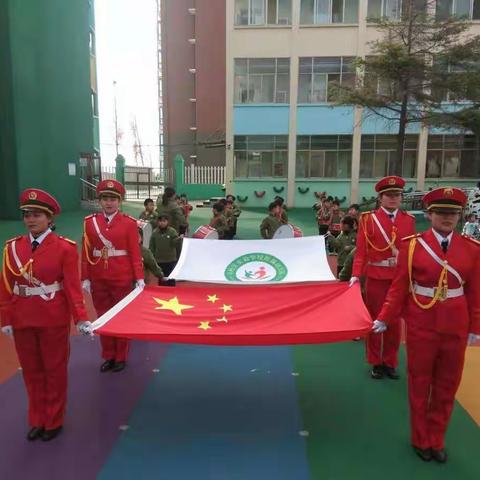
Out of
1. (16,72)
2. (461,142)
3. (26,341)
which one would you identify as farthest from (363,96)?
(26,341)

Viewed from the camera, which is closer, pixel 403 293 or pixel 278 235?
pixel 403 293

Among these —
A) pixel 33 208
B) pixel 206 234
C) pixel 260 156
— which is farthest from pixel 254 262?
pixel 260 156

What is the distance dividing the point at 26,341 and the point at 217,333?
1.33m

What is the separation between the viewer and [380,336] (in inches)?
170

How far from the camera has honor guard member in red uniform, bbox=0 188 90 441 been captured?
10.3 feet

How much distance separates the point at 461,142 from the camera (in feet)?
73.4

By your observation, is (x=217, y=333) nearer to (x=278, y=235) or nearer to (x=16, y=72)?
(x=278, y=235)

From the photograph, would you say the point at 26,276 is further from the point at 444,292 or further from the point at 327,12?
the point at 327,12

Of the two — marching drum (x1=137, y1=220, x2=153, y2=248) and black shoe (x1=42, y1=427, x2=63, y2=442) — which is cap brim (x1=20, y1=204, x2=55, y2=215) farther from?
marching drum (x1=137, y1=220, x2=153, y2=248)

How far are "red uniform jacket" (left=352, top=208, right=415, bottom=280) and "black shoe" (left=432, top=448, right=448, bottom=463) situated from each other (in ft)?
4.95

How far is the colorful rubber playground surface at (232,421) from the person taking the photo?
3.00m

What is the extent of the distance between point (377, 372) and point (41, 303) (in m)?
2.97

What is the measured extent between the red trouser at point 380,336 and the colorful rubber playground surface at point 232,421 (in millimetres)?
222

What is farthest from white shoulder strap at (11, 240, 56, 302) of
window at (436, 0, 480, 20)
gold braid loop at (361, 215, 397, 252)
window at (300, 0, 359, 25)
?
window at (436, 0, 480, 20)
